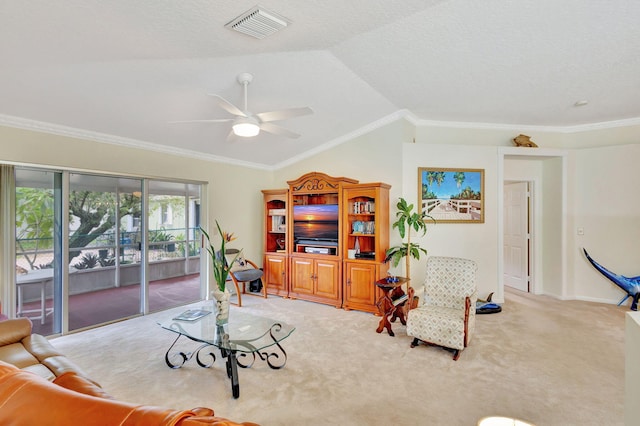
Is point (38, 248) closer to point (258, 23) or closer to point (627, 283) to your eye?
point (258, 23)

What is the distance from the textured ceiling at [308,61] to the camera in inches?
88.0

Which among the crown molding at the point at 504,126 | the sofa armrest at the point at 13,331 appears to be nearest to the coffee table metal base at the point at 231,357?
the sofa armrest at the point at 13,331

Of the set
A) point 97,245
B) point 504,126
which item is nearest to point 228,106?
point 97,245

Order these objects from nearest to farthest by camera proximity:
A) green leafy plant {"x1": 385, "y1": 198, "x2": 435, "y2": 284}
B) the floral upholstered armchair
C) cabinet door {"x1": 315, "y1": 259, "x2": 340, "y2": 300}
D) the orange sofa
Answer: the orange sofa → the floral upholstered armchair → green leafy plant {"x1": 385, "y1": 198, "x2": 435, "y2": 284} → cabinet door {"x1": 315, "y1": 259, "x2": 340, "y2": 300}

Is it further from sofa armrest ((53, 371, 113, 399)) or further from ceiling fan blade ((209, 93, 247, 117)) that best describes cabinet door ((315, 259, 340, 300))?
sofa armrest ((53, 371, 113, 399))

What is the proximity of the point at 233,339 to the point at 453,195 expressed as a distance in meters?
3.94

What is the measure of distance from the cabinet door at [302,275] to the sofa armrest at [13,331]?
3.33m

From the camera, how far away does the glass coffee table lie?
239 cm

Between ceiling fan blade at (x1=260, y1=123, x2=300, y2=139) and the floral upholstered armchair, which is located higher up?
ceiling fan blade at (x1=260, y1=123, x2=300, y2=139)

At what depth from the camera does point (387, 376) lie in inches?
103

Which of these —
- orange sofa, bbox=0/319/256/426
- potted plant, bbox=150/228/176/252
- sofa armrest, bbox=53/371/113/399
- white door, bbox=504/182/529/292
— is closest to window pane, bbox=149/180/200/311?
potted plant, bbox=150/228/176/252

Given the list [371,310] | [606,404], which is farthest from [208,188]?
[606,404]

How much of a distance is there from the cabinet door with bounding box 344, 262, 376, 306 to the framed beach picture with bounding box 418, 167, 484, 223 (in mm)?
1360

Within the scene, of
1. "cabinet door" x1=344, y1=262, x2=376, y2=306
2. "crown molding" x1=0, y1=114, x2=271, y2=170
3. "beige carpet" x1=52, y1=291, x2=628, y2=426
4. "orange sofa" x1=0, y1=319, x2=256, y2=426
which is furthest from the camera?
"cabinet door" x1=344, y1=262, x2=376, y2=306
